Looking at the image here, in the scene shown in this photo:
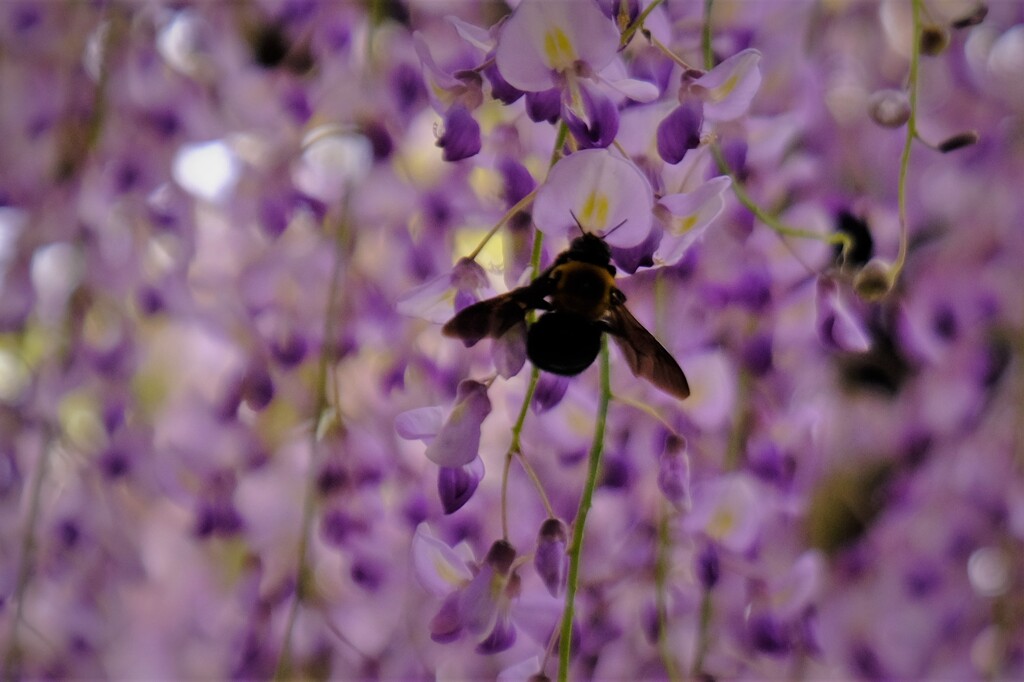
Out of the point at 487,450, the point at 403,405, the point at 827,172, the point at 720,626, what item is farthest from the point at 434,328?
the point at 827,172

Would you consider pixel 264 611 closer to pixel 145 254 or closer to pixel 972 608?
pixel 145 254

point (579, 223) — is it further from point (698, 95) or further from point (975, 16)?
point (975, 16)

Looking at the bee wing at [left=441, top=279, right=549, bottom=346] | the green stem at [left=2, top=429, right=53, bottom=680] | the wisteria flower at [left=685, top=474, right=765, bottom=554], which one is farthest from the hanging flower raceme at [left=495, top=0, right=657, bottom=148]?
the green stem at [left=2, top=429, right=53, bottom=680]

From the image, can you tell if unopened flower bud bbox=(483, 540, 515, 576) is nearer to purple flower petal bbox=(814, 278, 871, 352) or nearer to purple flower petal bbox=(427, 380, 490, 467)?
purple flower petal bbox=(427, 380, 490, 467)

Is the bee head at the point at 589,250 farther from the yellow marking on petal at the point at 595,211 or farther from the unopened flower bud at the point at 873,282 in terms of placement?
the unopened flower bud at the point at 873,282

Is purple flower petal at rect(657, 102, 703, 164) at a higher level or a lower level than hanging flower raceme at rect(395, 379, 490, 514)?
higher

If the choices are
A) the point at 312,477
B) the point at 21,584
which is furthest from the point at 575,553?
the point at 21,584
